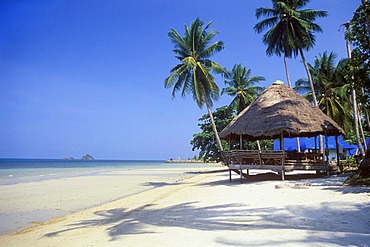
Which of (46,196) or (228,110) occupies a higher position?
(228,110)

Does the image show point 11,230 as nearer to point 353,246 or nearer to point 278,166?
point 353,246

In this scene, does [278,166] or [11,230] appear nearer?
[11,230]

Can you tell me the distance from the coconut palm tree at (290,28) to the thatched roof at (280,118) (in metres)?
4.56

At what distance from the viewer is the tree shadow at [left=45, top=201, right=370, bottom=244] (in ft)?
15.8

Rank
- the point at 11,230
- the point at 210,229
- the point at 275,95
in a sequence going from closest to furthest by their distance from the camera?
1. the point at 210,229
2. the point at 11,230
3. the point at 275,95

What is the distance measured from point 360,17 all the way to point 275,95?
5.21 metres

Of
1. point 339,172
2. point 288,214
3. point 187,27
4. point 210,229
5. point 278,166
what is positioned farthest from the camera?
point 187,27

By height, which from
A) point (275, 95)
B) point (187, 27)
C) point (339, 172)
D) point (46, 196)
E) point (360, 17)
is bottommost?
point (46, 196)

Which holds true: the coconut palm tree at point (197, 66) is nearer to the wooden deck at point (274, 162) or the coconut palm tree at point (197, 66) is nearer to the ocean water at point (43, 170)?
the wooden deck at point (274, 162)

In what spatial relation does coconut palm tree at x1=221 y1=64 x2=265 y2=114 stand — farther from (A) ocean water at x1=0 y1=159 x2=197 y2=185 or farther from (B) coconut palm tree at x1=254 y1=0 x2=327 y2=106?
(A) ocean water at x1=0 y1=159 x2=197 y2=185

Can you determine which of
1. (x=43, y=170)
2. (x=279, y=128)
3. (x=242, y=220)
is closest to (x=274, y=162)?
(x=279, y=128)

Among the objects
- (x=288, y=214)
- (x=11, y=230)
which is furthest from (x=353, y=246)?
(x=11, y=230)

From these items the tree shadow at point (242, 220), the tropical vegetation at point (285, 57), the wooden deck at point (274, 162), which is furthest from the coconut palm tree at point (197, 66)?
the tree shadow at point (242, 220)

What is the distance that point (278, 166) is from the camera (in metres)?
12.2
